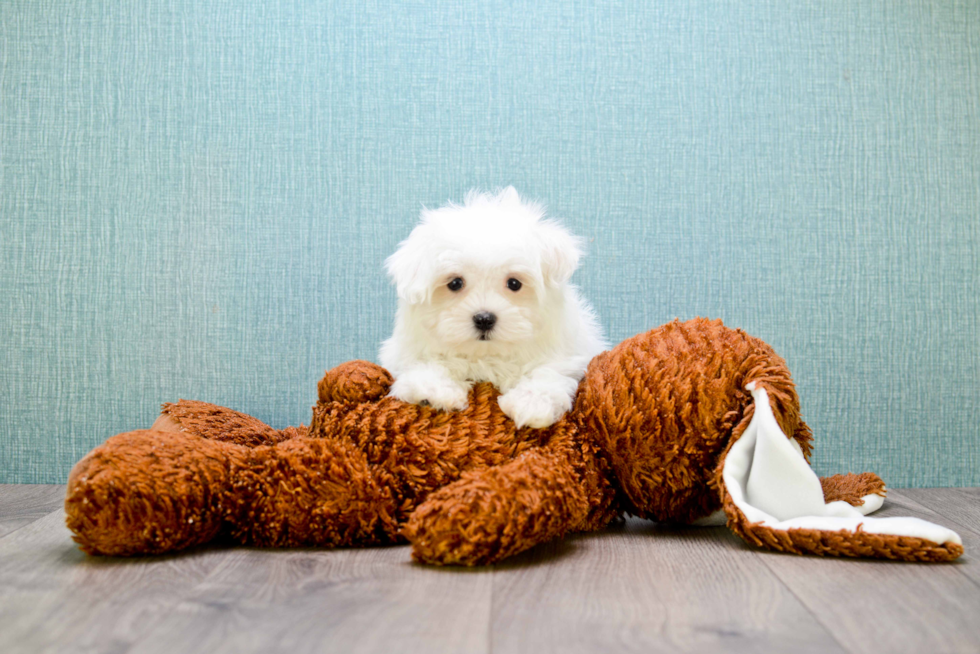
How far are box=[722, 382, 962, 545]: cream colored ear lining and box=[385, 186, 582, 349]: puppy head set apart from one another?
1.24 ft

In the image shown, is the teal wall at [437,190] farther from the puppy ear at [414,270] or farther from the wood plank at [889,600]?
the wood plank at [889,600]

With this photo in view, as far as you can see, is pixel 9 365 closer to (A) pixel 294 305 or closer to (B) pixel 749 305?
(A) pixel 294 305

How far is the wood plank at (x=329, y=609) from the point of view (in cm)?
82

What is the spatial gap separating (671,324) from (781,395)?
22 cm

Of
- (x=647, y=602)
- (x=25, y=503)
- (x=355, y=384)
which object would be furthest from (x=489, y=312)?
(x=25, y=503)

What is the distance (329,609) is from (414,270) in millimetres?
558

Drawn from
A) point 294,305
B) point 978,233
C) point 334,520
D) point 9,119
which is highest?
point 9,119

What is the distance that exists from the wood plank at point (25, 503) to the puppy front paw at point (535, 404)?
916 millimetres

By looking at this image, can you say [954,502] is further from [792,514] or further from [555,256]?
[555,256]

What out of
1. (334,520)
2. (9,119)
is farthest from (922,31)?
(9,119)

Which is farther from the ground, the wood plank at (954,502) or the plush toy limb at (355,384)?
the plush toy limb at (355,384)

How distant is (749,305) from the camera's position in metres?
1.84

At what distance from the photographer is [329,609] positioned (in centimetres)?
92

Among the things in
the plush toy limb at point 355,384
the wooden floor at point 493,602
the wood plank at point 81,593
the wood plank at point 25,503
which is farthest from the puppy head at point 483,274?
the wood plank at point 25,503
